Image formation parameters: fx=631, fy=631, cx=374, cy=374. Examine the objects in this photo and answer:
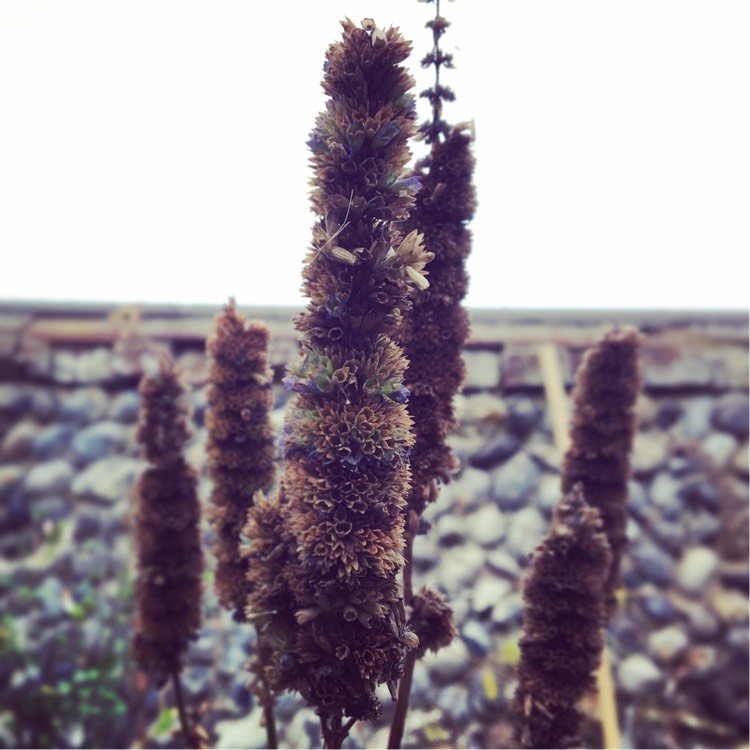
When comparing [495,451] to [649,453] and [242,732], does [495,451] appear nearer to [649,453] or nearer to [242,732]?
[649,453]

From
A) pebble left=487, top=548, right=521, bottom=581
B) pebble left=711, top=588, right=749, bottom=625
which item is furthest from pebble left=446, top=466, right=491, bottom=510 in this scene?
pebble left=711, top=588, right=749, bottom=625

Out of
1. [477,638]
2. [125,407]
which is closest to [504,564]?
[477,638]

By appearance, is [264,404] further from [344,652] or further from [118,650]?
[118,650]

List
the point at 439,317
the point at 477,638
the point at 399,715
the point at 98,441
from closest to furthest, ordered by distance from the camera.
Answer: the point at 439,317 → the point at 399,715 → the point at 477,638 → the point at 98,441

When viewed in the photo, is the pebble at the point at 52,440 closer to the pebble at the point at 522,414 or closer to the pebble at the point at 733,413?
the pebble at the point at 522,414

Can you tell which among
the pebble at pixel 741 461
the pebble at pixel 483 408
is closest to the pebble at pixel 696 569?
the pebble at pixel 741 461
